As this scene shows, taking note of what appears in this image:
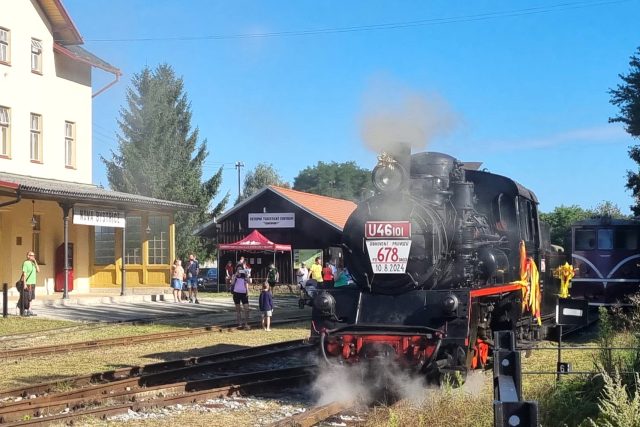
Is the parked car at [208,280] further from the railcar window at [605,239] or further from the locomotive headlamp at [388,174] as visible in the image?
the locomotive headlamp at [388,174]

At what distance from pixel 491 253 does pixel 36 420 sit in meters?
5.65

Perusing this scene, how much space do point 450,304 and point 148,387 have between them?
4.16 m

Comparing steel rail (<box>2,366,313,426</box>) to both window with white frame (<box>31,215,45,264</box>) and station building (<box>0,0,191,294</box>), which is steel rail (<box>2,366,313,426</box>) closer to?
station building (<box>0,0,191,294</box>)

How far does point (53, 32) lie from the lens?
86.2ft

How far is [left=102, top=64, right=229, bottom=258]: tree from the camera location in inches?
1901

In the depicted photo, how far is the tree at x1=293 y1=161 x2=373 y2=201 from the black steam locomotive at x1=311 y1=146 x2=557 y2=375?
78.4 m

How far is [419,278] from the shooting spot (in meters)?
8.93

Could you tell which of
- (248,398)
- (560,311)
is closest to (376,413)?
(248,398)

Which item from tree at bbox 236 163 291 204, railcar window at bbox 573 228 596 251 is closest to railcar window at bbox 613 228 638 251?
railcar window at bbox 573 228 596 251

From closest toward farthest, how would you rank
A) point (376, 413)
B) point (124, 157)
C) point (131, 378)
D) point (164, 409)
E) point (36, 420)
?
point (36, 420)
point (376, 413)
point (164, 409)
point (131, 378)
point (124, 157)

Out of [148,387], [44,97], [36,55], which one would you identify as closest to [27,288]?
[44,97]

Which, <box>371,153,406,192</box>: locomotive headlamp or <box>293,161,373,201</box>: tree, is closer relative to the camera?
<box>371,153,406,192</box>: locomotive headlamp

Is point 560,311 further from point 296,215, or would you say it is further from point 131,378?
point 296,215

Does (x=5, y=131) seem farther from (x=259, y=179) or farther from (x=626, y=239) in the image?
(x=259, y=179)
